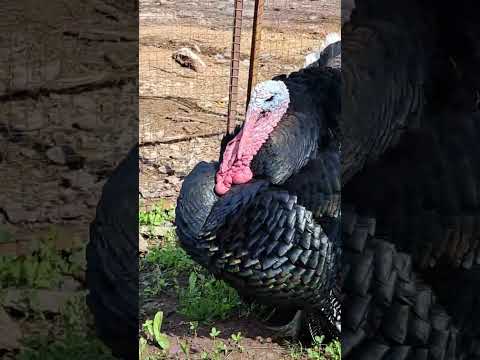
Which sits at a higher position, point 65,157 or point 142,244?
point 65,157

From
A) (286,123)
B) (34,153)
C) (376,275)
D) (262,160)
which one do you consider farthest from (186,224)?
(376,275)

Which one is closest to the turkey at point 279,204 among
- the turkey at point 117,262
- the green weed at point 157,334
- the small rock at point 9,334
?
the green weed at point 157,334

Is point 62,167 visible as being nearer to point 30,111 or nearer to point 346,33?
point 30,111

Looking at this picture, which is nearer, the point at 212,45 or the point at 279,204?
the point at 212,45

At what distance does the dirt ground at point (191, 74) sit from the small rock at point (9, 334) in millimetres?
371

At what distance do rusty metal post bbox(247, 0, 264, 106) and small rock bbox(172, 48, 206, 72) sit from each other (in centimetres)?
12

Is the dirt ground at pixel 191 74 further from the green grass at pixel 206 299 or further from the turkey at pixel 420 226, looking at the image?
the turkey at pixel 420 226

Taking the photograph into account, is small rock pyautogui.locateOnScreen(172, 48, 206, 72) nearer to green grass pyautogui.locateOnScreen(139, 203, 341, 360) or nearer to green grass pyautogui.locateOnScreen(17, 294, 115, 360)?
green grass pyautogui.locateOnScreen(139, 203, 341, 360)

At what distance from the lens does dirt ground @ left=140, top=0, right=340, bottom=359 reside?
1.45 metres

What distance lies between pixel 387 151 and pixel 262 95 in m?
0.60

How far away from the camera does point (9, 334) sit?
4.24 feet

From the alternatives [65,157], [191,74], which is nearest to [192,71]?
[191,74]

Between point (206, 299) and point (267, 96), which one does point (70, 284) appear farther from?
point (267, 96)

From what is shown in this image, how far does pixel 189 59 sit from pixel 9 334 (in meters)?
0.73
